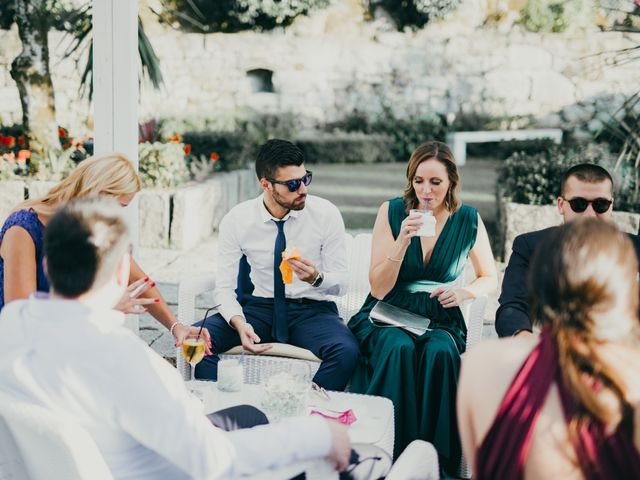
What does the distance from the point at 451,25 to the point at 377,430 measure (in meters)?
15.0

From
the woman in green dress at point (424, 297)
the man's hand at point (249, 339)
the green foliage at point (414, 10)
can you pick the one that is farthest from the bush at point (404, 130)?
the man's hand at point (249, 339)

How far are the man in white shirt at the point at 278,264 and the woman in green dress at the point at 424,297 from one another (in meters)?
0.20

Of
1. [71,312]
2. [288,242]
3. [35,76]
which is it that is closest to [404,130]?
[35,76]

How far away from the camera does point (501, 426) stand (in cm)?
155

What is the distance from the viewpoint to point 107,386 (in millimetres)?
1787

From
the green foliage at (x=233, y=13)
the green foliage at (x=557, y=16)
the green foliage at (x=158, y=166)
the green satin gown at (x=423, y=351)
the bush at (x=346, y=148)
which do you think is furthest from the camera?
the green foliage at (x=233, y=13)

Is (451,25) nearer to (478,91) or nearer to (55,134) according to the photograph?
(478,91)

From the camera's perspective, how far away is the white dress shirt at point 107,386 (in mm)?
1790

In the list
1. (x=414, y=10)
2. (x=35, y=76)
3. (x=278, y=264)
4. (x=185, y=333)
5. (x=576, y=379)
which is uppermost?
(x=414, y=10)

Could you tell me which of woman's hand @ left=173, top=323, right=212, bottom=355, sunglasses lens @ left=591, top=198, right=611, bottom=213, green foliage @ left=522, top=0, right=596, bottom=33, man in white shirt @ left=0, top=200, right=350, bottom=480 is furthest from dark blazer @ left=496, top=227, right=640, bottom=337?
green foliage @ left=522, top=0, right=596, bottom=33

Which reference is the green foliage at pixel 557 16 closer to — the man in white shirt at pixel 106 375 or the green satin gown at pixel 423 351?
the green satin gown at pixel 423 351

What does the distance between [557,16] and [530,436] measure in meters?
15.5

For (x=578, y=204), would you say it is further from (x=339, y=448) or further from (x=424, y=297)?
(x=339, y=448)

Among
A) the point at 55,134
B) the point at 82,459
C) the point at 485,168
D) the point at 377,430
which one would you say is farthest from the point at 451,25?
the point at 82,459
